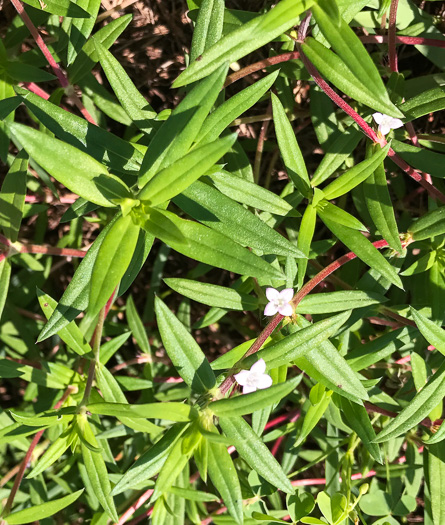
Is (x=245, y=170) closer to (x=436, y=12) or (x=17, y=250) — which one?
(x=17, y=250)

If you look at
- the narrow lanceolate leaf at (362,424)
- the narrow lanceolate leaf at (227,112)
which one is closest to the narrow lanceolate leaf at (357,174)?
the narrow lanceolate leaf at (227,112)

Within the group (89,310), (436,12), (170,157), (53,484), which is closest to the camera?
(89,310)

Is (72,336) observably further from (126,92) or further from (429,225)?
(429,225)

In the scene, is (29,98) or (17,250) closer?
(29,98)

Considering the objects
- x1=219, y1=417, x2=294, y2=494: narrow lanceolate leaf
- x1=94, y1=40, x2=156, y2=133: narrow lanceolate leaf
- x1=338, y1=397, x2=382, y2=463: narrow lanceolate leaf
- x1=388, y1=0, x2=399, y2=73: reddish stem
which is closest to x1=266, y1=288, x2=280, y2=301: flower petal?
x1=219, y1=417, x2=294, y2=494: narrow lanceolate leaf

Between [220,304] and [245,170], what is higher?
[245,170]

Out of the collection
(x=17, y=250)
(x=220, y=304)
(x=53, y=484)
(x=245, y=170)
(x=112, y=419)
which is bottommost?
(x=53, y=484)

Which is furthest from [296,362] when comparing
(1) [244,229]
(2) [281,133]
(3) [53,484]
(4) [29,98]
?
(3) [53,484]
